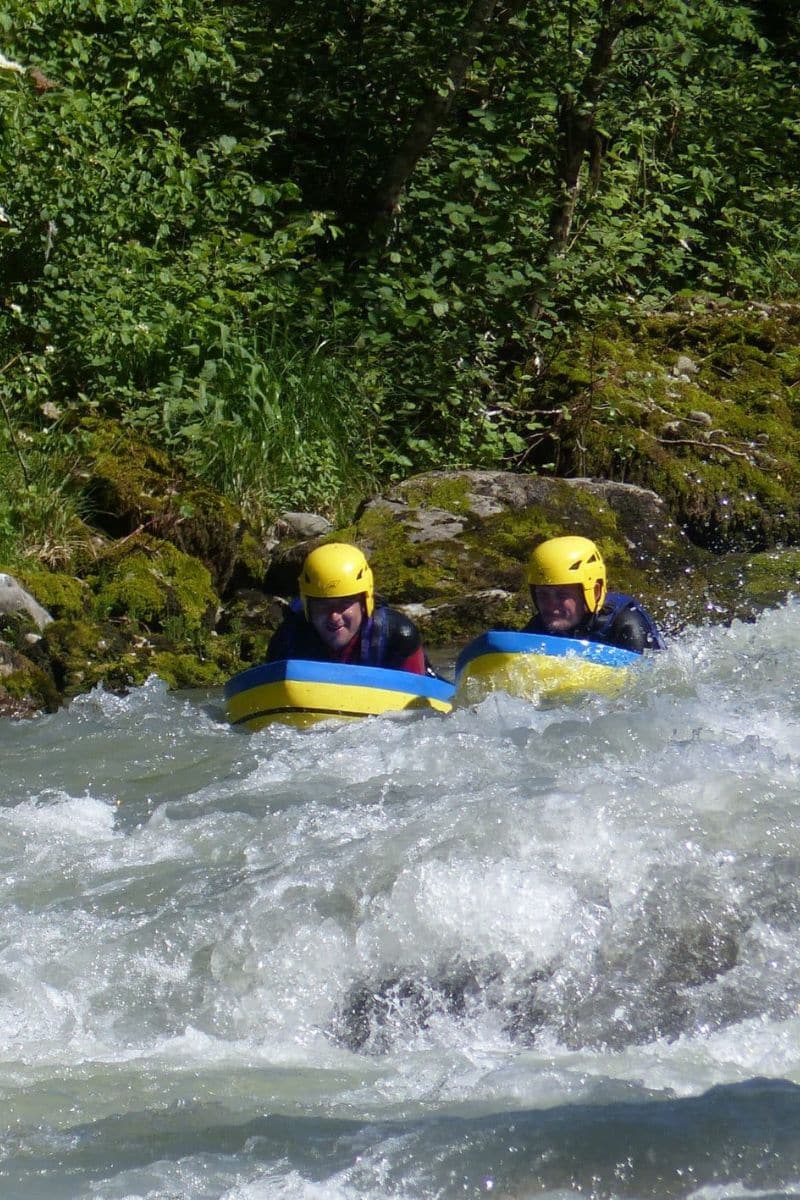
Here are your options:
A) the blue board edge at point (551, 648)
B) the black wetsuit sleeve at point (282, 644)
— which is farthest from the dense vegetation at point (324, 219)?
the blue board edge at point (551, 648)

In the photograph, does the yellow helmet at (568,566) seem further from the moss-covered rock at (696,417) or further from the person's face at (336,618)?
the moss-covered rock at (696,417)

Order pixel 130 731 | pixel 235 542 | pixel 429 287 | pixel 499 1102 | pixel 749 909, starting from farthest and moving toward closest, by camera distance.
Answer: pixel 429 287, pixel 235 542, pixel 130 731, pixel 749 909, pixel 499 1102

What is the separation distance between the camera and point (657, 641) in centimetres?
675

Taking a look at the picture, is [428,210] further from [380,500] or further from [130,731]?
[130,731]

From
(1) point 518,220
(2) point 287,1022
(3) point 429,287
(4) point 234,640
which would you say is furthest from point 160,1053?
(1) point 518,220

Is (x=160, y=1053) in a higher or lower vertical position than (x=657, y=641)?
higher

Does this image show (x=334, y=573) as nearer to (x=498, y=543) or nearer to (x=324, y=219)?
(x=498, y=543)

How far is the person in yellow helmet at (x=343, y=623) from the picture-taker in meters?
6.36

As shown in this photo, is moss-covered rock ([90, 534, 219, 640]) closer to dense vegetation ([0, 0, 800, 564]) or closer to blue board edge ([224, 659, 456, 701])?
dense vegetation ([0, 0, 800, 564])

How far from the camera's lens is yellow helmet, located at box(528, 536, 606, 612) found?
6.61 m

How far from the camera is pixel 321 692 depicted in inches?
241

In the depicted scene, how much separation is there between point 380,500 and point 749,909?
5.69 meters

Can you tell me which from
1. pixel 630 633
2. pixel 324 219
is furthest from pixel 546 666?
pixel 324 219

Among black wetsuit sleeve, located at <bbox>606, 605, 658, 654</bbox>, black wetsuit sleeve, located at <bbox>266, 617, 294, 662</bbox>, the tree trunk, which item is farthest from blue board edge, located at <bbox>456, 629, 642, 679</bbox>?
the tree trunk
